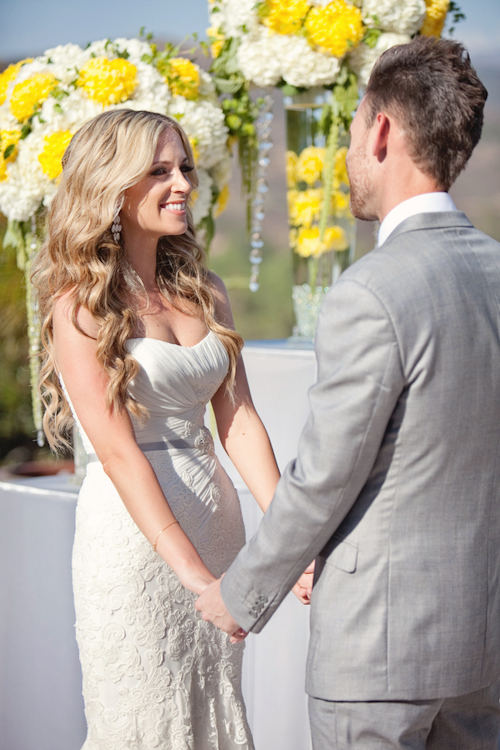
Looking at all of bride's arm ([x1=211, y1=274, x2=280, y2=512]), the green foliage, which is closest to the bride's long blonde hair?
bride's arm ([x1=211, y1=274, x2=280, y2=512])

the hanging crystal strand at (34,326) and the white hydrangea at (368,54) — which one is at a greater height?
the white hydrangea at (368,54)

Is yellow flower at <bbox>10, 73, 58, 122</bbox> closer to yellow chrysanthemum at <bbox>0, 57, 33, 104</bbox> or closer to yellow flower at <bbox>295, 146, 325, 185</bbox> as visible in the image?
yellow chrysanthemum at <bbox>0, 57, 33, 104</bbox>

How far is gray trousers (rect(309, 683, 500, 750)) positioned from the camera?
115 cm

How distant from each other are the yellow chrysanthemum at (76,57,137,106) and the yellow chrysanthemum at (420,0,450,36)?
3.13 ft

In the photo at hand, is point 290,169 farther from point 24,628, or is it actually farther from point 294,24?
point 24,628

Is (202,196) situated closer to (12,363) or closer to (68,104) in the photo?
(68,104)

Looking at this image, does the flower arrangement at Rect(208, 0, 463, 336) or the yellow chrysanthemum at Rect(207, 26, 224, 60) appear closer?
the flower arrangement at Rect(208, 0, 463, 336)

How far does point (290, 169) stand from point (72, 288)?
1156mm

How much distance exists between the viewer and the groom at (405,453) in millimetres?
1087

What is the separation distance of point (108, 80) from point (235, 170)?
3469mm

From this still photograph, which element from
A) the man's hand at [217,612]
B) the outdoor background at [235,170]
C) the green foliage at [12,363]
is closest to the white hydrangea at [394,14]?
the man's hand at [217,612]

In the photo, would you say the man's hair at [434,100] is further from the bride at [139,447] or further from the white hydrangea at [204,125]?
the white hydrangea at [204,125]

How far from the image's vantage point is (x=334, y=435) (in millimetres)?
1109

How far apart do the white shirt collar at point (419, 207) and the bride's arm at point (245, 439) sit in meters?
0.78
